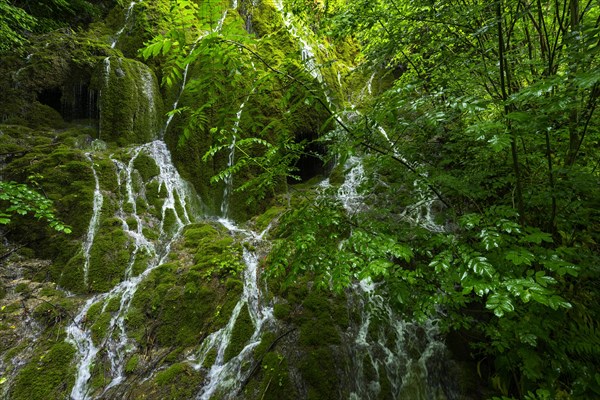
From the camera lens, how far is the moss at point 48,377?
134 inches

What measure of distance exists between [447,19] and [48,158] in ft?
26.2

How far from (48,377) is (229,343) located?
228 cm

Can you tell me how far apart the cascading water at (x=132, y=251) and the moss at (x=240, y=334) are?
143cm

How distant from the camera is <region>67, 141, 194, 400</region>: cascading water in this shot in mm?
3789

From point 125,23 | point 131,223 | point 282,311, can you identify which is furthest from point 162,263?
point 125,23

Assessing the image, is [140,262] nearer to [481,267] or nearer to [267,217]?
[267,217]

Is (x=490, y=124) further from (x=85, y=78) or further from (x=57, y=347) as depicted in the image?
(x=85, y=78)

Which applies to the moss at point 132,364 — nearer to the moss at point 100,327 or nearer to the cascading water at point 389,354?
the moss at point 100,327

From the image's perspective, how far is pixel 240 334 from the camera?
13.1 feet

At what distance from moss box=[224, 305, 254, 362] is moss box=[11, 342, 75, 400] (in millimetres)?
2012

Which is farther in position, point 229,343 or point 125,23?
point 125,23

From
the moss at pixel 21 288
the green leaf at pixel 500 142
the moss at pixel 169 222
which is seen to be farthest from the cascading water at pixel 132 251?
the green leaf at pixel 500 142

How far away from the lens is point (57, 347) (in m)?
3.88

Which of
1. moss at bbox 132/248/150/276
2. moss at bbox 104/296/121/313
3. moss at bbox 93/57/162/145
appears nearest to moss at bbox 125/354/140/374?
moss at bbox 104/296/121/313
